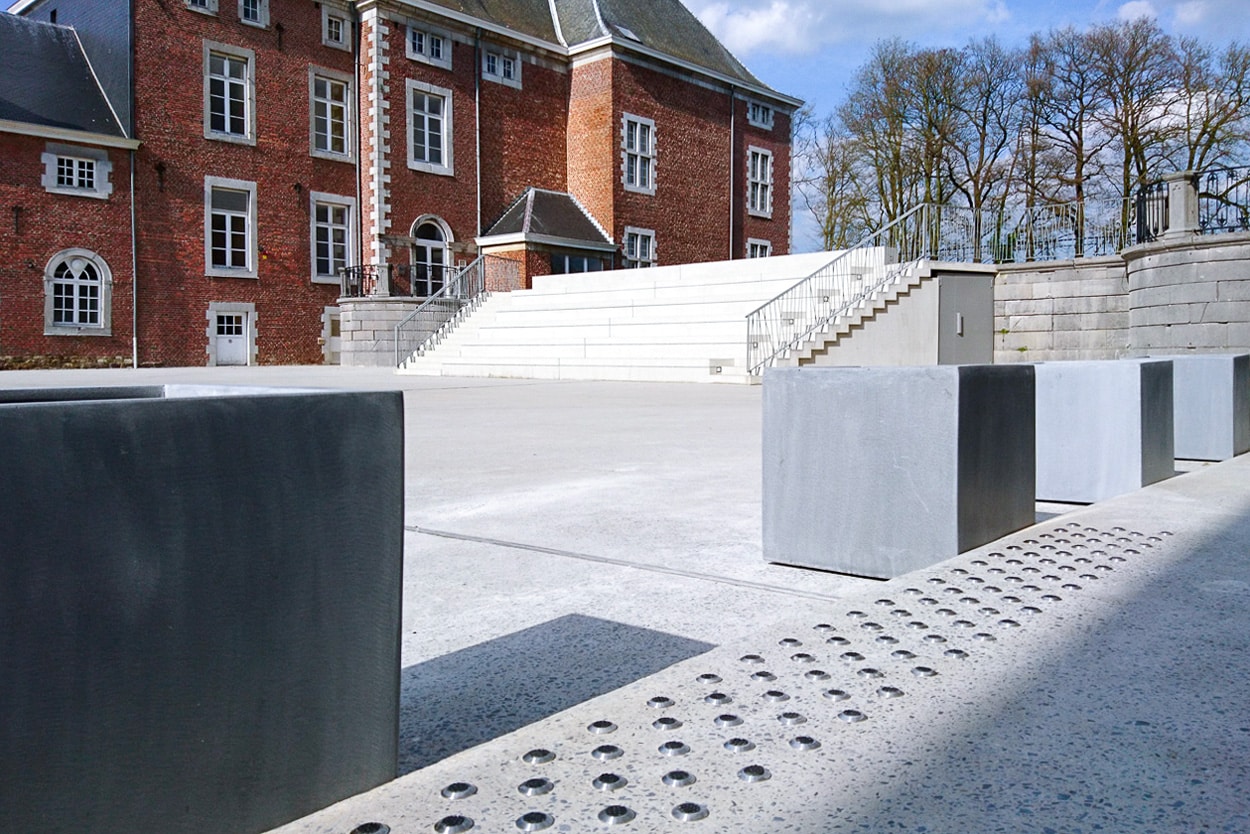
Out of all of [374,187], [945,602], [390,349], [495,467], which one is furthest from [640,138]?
[945,602]

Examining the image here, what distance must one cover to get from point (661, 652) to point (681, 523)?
6.74 ft

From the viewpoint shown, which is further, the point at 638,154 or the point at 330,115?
the point at 638,154

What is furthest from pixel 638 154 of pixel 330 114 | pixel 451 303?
pixel 451 303

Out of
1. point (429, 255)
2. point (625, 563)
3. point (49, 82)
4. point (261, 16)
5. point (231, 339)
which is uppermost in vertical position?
point (261, 16)

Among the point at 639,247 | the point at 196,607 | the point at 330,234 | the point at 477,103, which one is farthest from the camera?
the point at 639,247

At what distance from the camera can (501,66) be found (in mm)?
34344

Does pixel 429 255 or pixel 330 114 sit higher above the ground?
pixel 330 114

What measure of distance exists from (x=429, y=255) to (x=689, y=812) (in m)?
31.9

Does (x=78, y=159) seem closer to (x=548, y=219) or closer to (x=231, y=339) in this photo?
(x=231, y=339)

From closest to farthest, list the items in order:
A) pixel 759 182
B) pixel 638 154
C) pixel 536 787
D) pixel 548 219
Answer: pixel 536 787 < pixel 548 219 < pixel 638 154 < pixel 759 182

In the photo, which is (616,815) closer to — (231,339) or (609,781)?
(609,781)

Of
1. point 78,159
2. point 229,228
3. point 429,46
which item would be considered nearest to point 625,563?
point 78,159

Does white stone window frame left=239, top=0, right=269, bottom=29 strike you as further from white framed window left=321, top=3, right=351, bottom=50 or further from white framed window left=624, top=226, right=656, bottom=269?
white framed window left=624, top=226, right=656, bottom=269

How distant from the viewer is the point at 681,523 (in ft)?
16.4
